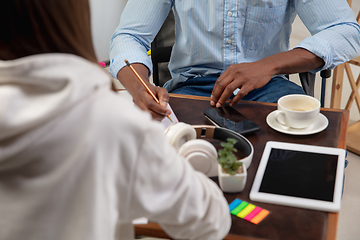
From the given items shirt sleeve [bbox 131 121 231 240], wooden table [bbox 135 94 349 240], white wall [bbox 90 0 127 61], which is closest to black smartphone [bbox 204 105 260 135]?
wooden table [bbox 135 94 349 240]

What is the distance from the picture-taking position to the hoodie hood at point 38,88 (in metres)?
0.40

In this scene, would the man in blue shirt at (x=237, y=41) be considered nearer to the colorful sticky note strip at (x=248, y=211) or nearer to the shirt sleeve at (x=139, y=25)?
the shirt sleeve at (x=139, y=25)

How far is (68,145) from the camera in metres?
0.42

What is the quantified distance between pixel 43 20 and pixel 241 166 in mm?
496

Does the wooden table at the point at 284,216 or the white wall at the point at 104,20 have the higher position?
the wooden table at the point at 284,216

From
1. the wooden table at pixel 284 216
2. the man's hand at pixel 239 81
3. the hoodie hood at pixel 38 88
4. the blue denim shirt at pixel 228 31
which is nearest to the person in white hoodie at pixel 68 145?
the hoodie hood at pixel 38 88

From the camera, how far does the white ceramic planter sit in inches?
28.2

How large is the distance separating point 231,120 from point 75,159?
66cm

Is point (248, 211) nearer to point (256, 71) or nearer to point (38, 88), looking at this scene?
point (38, 88)

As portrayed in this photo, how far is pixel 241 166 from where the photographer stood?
746mm

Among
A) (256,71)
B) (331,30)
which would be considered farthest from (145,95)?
(331,30)

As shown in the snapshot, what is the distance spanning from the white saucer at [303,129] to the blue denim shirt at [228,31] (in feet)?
1.35

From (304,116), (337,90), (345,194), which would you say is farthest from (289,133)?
(337,90)

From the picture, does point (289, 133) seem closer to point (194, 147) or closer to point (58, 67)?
point (194, 147)
